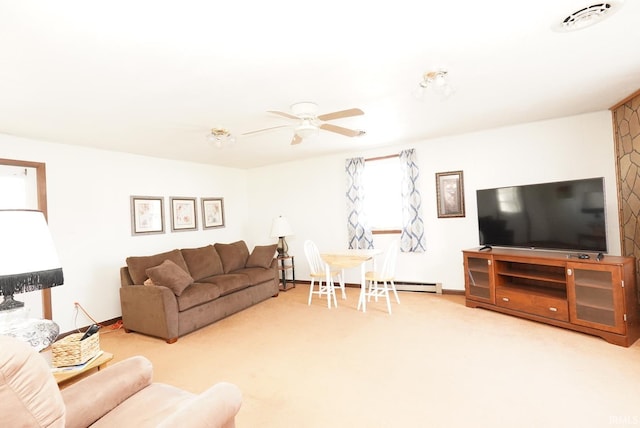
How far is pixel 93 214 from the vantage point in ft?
12.9

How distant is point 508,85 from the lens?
104 inches

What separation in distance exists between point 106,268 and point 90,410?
10.8 ft

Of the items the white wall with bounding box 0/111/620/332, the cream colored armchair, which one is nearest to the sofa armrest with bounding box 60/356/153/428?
the cream colored armchair

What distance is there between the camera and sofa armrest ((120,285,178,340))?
3.25m

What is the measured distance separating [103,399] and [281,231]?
3.91m

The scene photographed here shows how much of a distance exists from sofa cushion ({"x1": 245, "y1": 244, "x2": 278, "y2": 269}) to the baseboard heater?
2.04 meters

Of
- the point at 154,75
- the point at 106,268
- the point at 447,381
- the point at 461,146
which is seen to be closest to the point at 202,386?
the point at 447,381

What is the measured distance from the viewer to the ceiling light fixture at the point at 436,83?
2248 mm

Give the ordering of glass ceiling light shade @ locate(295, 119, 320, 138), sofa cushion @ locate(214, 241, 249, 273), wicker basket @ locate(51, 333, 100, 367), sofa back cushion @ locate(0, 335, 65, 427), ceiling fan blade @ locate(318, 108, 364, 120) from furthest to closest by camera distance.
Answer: sofa cushion @ locate(214, 241, 249, 273) → glass ceiling light shade @ locate(295, 119, 320, 138) → ceiling fan blade @ locate(318, 108, 364, 120) → wicker basket @ locate(51, 333, 100, 367) → sofa back cushion @ locate(0, 335, 65, 427)

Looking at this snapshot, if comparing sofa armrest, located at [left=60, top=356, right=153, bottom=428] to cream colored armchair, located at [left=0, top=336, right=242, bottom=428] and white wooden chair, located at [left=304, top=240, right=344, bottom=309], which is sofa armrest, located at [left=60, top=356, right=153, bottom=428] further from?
white wooden chair, located at [left=304, top=240, right=344, bottom=309]

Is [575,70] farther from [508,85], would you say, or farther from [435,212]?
[435,212]

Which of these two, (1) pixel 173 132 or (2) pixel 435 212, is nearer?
(1) pixel 173 132

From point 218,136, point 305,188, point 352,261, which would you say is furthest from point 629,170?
point 218,136

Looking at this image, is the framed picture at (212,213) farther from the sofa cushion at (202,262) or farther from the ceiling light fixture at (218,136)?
the ceiling light fixture at (218,136)
